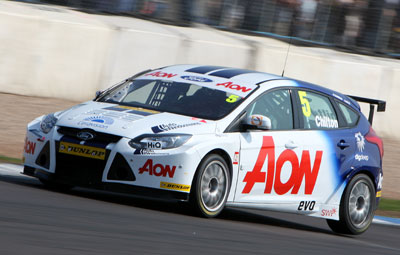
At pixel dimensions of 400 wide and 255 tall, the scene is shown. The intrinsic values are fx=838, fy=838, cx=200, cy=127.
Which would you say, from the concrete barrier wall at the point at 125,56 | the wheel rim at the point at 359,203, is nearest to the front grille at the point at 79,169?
the wheel rim at the point at 359,203

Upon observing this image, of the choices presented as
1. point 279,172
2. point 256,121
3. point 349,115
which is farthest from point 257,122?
point 349,115

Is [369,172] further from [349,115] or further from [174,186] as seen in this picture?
[174,186]

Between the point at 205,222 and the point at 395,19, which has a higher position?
the point at 395,19

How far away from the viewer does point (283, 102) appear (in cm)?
870

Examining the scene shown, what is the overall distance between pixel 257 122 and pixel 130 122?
1226 mm

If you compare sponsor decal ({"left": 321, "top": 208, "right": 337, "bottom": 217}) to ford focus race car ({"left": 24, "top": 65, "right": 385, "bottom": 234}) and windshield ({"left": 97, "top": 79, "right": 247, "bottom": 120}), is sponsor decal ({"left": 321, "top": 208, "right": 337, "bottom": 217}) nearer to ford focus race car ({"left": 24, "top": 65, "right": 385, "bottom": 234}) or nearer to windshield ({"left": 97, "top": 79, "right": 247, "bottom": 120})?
ford focus race car ({"left": 24, "top": 65, "right": 385, "bottom": 234})

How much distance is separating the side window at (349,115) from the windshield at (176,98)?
1.63 m

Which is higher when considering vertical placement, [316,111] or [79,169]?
[316,111]

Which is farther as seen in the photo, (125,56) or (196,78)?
(125,56)

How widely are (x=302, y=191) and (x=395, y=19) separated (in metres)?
8.57

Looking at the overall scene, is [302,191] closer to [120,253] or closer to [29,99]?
[120,253]

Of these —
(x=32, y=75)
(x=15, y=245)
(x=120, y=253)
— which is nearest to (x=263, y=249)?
(x=120, y=253)

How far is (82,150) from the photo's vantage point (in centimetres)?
754

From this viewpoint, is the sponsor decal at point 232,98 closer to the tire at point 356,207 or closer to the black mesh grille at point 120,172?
the black mesh grille at point 120,172
